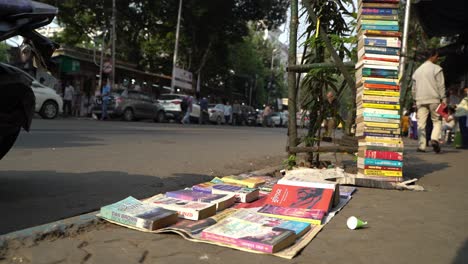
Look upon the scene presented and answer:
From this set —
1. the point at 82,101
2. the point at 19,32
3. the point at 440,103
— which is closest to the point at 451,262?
the point at 19,32

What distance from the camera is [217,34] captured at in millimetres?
31062

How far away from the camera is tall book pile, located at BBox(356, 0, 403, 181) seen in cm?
503

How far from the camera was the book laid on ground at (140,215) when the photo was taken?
2908mm

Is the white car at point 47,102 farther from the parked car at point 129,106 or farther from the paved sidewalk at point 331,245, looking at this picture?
the paved sidewalk at point 331,245

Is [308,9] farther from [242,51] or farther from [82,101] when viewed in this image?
Result: [242,51]

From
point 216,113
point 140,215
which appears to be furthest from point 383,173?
point 216,113

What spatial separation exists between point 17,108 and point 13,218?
47.7 inches

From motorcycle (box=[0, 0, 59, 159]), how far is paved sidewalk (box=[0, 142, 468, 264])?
4.80 feet

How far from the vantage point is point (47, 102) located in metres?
17.0

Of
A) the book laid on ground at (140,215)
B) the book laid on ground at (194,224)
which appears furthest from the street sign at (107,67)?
the book laid on ground at (194,224)

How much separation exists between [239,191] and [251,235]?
1265mm

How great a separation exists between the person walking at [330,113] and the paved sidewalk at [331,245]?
7.28 feet

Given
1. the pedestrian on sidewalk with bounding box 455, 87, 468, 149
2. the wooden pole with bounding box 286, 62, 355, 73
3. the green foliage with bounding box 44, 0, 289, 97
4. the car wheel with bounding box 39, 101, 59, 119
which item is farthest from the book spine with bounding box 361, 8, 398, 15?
the green foliage with bounding box 44, 0, 289, 97

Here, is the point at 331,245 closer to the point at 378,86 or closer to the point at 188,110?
the point at 378,86
